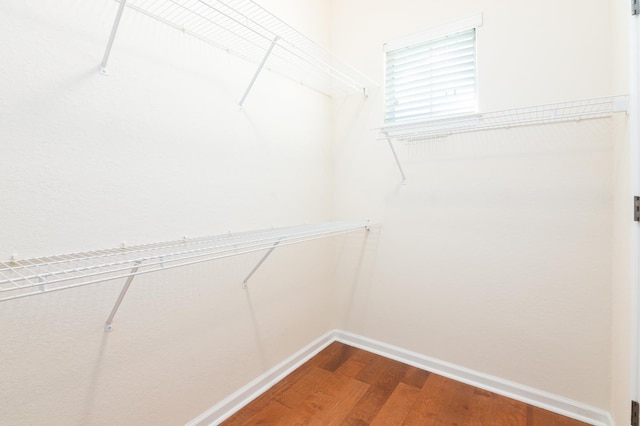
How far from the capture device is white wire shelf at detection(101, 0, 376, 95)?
1.22 metres

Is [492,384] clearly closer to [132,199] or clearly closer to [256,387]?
[256,387]

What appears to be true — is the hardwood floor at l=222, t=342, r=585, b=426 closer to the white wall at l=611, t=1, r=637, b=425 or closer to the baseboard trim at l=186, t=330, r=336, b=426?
the baseboard trim at l=186, t=330, r=336, b=426

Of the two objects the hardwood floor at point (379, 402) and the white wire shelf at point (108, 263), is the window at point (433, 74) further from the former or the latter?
the hardwood floor at point (379, 402)

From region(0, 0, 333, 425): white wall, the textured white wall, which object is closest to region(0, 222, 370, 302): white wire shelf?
region(0, 0, 333, 425): white wall

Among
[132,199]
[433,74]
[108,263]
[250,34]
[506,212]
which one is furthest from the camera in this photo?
[433,74]

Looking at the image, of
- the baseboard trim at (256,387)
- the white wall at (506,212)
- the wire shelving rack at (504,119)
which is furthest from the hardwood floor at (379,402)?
the wire shelving rack at (504,119)

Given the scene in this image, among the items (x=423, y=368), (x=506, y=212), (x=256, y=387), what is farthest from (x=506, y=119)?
(x=256, y=387)

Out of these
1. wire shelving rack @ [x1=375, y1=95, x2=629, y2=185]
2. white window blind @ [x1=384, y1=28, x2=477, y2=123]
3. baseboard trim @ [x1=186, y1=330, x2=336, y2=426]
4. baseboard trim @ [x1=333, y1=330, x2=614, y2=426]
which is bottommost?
Result: baseboard trim @ [x1=333, y1=330, x2=614, y2=426]

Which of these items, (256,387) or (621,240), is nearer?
(621,240)

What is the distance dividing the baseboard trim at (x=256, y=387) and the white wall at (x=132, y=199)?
4 centimetres

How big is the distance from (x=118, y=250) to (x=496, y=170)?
1817 mm

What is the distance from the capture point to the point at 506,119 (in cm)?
164

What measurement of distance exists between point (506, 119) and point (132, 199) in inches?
71.7

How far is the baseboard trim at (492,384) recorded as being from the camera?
149cm
